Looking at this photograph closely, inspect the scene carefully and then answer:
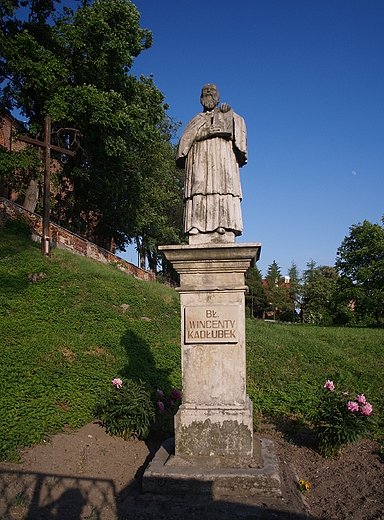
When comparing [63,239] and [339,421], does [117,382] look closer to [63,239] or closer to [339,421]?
[339,421]

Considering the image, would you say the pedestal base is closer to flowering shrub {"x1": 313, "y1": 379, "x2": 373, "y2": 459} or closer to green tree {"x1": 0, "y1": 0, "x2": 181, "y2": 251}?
flowering shrub {"x1": 313, "y1": 379, "x2": 373, "y2": 459}

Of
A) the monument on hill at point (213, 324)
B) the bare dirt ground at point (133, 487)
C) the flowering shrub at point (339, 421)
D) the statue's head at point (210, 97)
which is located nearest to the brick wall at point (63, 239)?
the bare dirt ground at point (133, 487)

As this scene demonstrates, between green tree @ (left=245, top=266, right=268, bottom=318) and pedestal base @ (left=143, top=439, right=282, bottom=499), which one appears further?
green tree @ (left=245, top=266, right=268, bottom=318)

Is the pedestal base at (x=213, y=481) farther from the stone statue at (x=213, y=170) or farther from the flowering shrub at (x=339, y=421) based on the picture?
the stone statue at (x=213, y=170)

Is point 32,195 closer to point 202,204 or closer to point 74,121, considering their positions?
point 74,121

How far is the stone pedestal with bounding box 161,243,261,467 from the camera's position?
5059mm

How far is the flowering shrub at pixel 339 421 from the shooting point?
6012 mm

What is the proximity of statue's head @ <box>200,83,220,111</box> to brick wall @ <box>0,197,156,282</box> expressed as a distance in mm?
14538

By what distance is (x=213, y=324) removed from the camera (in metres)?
5.29

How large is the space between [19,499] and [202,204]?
386 cm

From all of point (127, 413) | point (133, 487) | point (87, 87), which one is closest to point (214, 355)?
point (133, 487)

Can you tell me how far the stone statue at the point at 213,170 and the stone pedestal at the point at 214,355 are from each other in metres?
0.39

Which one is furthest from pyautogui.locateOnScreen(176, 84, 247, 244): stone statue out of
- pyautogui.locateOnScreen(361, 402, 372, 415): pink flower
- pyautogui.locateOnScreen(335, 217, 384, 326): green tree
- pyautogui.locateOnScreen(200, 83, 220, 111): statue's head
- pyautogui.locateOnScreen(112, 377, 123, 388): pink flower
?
pyautogui.locateOnScreen(335, 217, 384, 326): green tree

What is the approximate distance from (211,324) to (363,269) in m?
24.6
